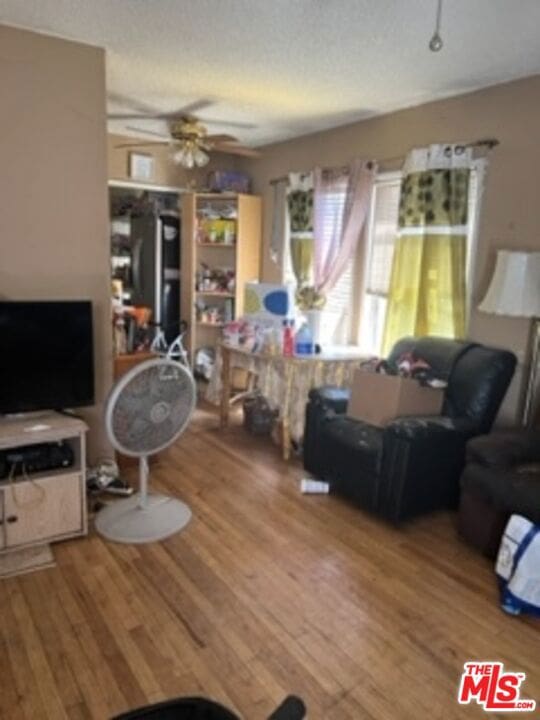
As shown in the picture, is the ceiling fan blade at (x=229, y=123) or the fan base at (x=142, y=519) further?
the ceiling fan blade at (x=229, y=123)

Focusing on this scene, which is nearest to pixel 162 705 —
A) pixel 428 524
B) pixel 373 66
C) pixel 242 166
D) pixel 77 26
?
pixel 428 524

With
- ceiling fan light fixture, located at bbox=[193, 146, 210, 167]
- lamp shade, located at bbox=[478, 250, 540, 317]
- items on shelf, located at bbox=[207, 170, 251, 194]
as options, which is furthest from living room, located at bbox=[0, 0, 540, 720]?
items on shelf, located at bbox=[207, 170, 251, 194]

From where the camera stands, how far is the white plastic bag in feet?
6.75

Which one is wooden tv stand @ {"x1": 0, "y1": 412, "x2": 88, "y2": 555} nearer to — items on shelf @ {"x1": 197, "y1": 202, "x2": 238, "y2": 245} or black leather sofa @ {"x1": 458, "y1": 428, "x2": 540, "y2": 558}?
black leather sofa @ {"x1": 458, "y1": 428, "x2": 540, "y2": 558}

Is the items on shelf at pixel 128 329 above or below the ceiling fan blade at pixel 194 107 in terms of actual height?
below

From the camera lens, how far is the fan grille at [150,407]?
93.0 inches

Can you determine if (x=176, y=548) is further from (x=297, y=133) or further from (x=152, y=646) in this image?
(x=297, y=133)

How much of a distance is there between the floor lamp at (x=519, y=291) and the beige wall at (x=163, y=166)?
3.22 meters

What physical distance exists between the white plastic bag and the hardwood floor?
70mm

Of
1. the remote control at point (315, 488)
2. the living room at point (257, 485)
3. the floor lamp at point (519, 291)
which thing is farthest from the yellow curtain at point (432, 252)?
the remote control at point (315, 488)

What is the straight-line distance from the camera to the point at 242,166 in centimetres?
544

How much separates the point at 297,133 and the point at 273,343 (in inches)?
81.0

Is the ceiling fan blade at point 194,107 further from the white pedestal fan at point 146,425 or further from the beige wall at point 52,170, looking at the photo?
the white pedestal fan at point 146,425

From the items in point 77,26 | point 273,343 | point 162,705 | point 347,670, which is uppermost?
point 77,26
